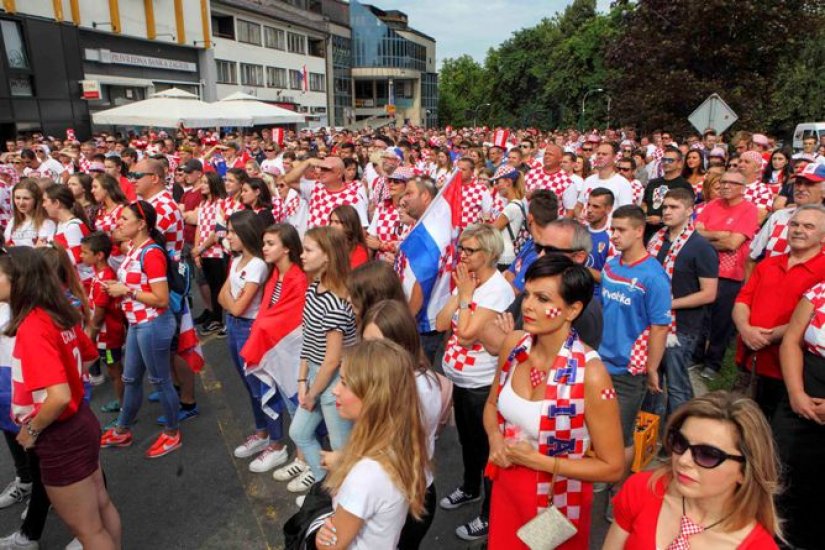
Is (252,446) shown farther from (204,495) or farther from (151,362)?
(151,362)

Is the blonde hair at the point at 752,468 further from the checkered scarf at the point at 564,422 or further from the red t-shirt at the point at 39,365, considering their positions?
the red t-shirt at the point at 39,365

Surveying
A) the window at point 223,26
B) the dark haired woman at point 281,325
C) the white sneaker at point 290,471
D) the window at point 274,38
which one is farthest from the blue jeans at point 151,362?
the window at point 274,38

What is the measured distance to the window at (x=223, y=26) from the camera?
40.0m

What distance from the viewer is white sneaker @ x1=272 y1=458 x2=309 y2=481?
418 centimetres

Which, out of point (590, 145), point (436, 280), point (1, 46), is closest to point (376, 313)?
point (436, 280)

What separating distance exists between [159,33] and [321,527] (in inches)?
1367

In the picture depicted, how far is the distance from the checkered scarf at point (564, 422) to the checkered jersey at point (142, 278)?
3.17m

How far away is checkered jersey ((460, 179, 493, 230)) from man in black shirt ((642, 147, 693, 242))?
1.99 metres

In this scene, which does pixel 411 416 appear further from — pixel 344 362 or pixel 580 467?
pixel 580 467

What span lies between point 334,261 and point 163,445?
88.6 inches

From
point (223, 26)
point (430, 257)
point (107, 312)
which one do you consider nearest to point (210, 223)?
point (107, 312)

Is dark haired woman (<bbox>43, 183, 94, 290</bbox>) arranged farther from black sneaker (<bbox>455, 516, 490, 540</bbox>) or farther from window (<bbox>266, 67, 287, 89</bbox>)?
window (<bbox>266, 67, 287, 89</bbox>)

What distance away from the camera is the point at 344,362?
7.59ft

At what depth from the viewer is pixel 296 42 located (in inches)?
2015
